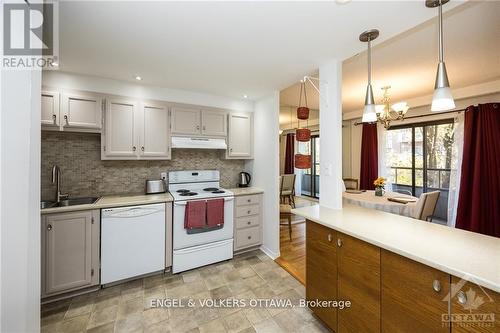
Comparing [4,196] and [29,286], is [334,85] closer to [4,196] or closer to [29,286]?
[4,196]


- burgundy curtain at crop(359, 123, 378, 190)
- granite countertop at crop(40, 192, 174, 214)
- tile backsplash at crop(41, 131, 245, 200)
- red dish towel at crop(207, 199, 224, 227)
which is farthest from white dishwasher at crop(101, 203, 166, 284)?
burgundy curtain at crop(359, 123, 378, 190)

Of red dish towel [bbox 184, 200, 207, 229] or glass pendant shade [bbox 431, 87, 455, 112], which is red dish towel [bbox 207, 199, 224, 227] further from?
glass pendant shade [bbox 431, 87, 455, 112]

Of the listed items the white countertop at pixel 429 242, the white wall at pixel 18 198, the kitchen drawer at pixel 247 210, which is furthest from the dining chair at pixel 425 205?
the white wall at pixel 18 198

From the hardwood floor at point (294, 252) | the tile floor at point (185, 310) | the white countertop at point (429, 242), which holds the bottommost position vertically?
the tile floor at point (185, 310)

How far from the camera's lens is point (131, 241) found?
2273 mm

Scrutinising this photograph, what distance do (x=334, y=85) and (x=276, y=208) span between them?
1.72m

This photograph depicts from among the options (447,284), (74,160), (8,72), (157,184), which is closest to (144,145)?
(157,184)

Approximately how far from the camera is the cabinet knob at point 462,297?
89 centimetres

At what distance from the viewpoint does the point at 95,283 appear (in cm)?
214

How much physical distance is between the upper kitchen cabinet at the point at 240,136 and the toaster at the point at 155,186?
103 centimetres

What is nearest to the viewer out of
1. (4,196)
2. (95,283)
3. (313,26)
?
(4,196)

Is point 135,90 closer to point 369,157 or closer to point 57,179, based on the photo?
point 57,179

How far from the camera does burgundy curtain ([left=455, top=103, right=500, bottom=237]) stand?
3068 mm

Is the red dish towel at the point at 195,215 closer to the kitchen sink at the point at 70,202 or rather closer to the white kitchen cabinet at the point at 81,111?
the kitchen sink at the point at 70,202
